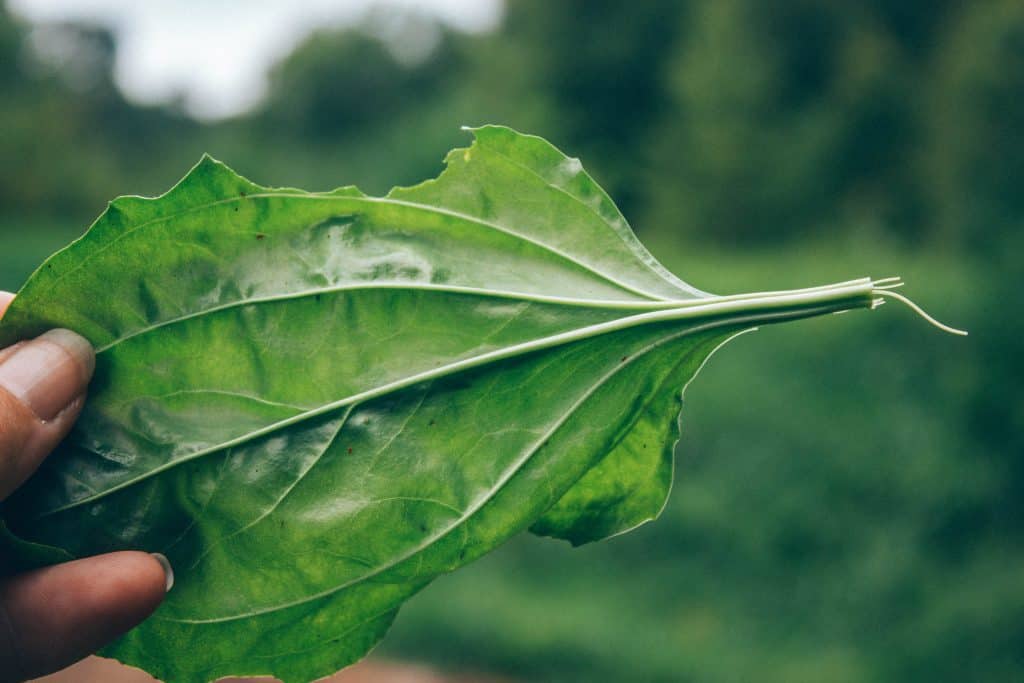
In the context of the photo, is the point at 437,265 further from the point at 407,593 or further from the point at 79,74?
the point at 79,74

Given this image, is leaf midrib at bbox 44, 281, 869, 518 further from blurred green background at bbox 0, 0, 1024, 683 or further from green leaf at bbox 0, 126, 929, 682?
blurred green background at bbox 0, 0, 1024, 683

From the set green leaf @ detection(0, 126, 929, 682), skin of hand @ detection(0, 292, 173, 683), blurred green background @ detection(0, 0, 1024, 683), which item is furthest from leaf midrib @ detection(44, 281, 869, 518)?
blurred green background @ detection(0, 0, 1024, 683)

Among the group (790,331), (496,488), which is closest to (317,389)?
(496,488)

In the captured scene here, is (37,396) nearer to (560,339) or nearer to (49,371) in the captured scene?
(49,371)

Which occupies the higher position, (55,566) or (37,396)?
(37,396)

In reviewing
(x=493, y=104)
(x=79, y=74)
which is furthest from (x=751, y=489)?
(x=79, y=74)
